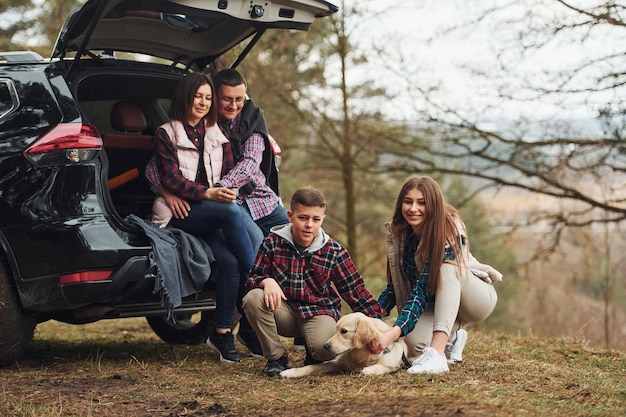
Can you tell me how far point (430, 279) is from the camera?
4398 millimetres

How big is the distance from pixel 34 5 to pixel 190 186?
9.19m

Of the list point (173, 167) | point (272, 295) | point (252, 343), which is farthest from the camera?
point (252, 343)

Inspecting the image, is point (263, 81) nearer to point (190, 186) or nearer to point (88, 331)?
point (88, 331)

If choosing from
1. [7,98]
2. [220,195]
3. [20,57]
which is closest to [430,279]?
[220,195]

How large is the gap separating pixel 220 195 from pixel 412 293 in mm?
1305

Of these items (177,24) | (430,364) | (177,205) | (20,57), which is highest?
(177,24)

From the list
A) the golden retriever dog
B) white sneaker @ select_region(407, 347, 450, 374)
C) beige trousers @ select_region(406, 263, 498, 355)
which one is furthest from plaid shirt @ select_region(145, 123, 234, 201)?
white sneaker @ select_region(407, 347, 450, 374)

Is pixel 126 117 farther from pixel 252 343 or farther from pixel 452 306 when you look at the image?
pixel 452 306

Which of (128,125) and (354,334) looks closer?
(354,334)

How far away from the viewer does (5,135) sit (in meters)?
4.50

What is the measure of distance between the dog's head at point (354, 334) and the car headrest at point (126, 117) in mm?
2520

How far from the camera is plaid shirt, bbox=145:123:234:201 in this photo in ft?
15.9

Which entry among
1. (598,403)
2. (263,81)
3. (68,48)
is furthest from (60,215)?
(263,81)

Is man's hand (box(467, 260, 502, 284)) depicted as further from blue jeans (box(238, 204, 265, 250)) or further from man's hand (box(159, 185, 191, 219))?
man's hand (box(159, 185, 191, 219))
